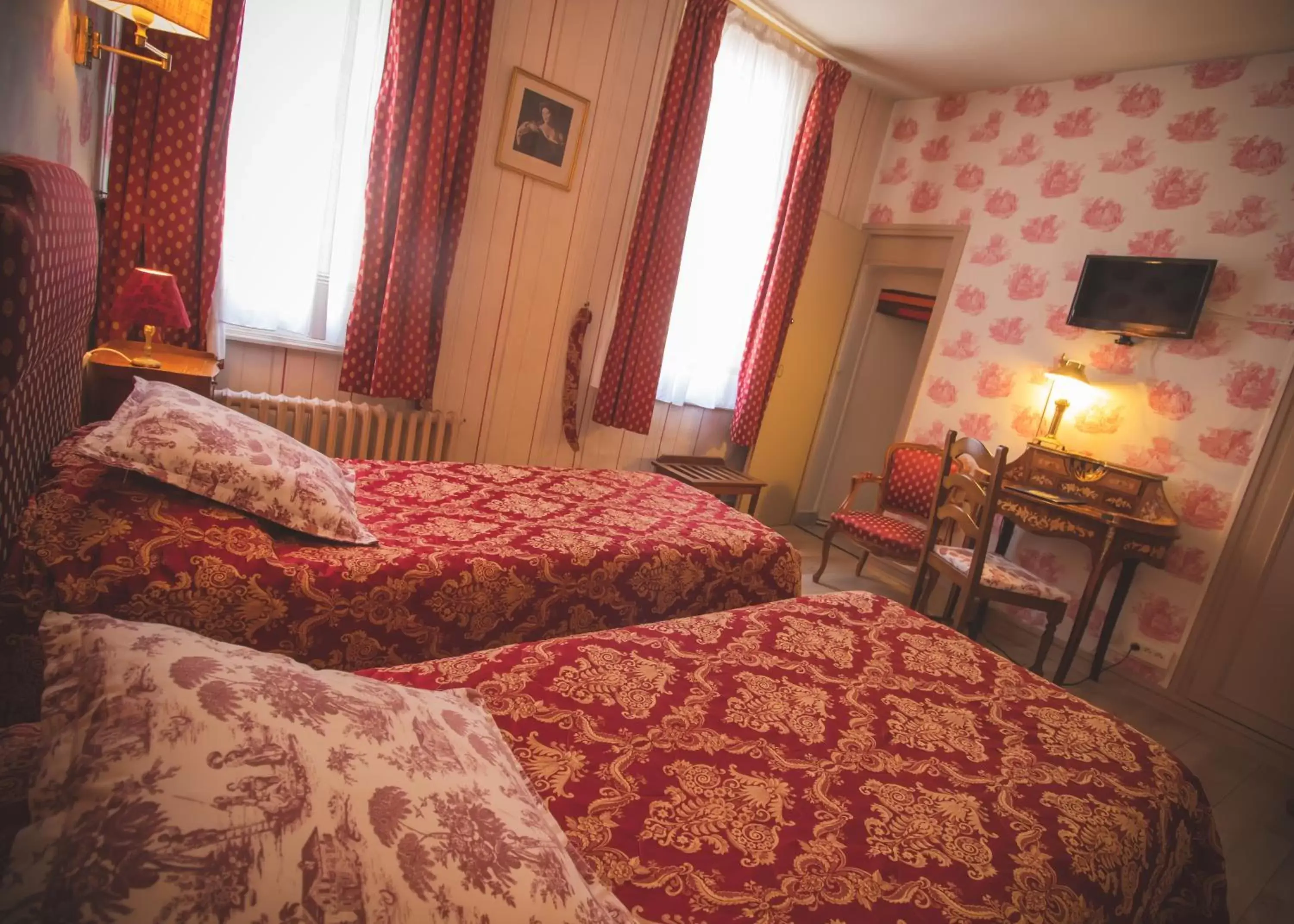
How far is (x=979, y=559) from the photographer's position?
2848 mm

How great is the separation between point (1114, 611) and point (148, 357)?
4.39 m

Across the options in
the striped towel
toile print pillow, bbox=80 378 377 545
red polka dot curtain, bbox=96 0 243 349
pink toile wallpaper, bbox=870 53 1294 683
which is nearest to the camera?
toile print pillow, bbox=80 378 377 545

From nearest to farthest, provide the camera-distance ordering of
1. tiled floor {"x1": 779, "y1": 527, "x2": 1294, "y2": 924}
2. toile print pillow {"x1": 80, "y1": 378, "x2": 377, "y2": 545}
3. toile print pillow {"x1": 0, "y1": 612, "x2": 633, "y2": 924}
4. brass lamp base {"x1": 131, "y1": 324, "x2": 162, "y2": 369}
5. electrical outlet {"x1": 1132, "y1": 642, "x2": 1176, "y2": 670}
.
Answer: toile print pillow {"x1": 0, "y1": 612, "x2": 633, "y2": 924} → toile print pillow {"x1": 80, "y1": 378, "x2": 377, "y2": 545} → tiled floor {"x1": 779, "y1": 527, "x2": 1294, "y2": 924} → brass lamp base {"x1": 131, "y1": 324, "x2": 162, "y2": 369} → electrical outlet {"x1": 1132, "y1": 642, "x2": 1176, "y2": 670}

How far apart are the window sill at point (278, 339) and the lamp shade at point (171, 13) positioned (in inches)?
45.7

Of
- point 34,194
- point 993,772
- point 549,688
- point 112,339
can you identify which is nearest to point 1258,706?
point 993,772

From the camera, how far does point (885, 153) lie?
15.1 ft

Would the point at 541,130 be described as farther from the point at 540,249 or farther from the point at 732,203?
the point at 732,203

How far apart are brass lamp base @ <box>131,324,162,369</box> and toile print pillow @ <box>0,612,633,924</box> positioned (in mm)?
1666

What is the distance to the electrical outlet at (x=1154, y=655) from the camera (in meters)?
3.18

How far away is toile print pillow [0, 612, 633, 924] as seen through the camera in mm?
531

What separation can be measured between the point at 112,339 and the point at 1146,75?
16.5ft

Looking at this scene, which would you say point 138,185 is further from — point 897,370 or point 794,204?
point 897,370

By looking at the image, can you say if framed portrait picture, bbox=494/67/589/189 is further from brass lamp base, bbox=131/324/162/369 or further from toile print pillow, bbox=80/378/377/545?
toile print pillow, bbox=80/378/377/545

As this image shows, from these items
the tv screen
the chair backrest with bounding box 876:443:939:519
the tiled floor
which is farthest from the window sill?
the tv screen
